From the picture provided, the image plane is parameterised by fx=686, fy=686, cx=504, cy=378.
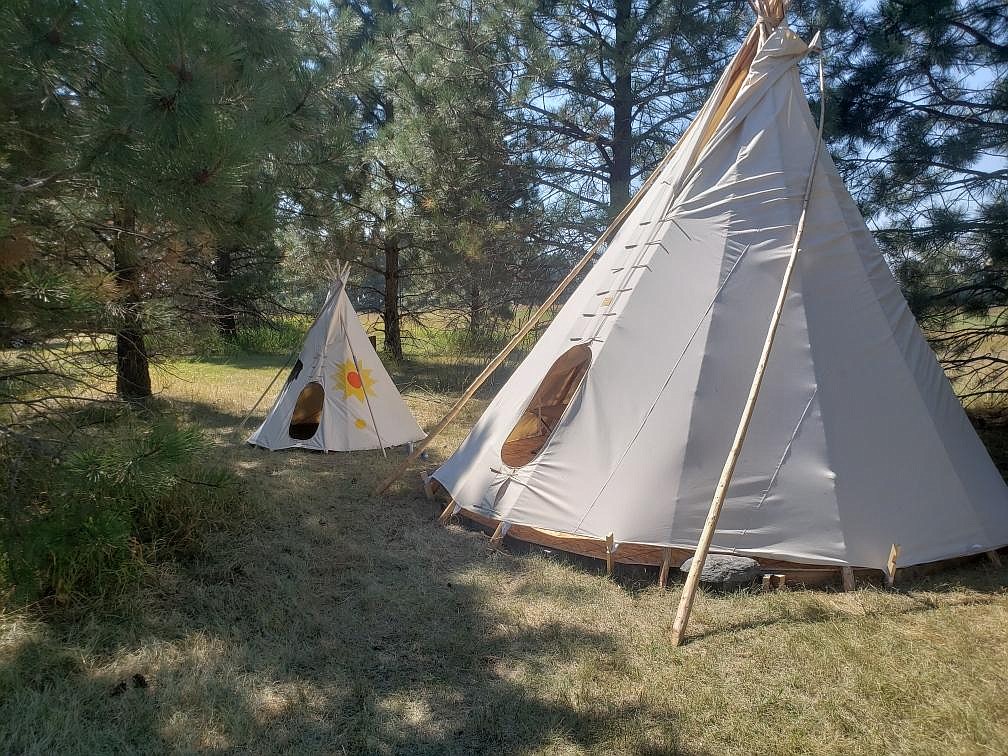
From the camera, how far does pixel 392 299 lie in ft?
39.4

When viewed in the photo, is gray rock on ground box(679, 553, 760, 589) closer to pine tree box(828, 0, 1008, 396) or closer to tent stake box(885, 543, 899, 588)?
tent stake box(885, 543, 899, 588)

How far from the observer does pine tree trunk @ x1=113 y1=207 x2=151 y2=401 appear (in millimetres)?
3789

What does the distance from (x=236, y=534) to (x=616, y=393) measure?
2.51 m

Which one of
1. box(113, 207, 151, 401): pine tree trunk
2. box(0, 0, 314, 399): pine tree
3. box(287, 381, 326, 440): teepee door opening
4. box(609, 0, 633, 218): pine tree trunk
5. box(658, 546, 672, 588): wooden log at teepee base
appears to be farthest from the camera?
box(609, 0, 633, 218): pine tree trunk

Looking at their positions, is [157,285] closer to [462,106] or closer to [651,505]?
[462,106]

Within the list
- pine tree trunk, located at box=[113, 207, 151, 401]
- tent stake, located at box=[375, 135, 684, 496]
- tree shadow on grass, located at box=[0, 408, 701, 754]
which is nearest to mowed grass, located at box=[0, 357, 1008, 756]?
tree shadow on grass, located at box=[0, 408, 701, 754]

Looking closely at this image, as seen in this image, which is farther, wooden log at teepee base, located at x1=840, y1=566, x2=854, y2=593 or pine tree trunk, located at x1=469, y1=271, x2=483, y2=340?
pine tree trunk, located at x1=469, y1=271, x2=483, y2=340

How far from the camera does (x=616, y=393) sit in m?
4.09

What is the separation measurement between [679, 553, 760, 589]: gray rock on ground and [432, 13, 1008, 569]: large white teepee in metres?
0.08

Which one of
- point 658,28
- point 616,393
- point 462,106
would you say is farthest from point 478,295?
point 616,393

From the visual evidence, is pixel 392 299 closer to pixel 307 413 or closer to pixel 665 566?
pixel 307 413

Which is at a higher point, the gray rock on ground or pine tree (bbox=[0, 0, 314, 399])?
pine tree (bbox=[0, 0, 314, 399])

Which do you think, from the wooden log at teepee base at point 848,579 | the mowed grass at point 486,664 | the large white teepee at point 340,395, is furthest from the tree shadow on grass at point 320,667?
the large white teepee at point 340,395

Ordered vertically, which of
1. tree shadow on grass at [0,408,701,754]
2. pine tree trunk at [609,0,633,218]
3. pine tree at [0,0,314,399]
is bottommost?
tree shadow on grass at [0,408,701,754]
